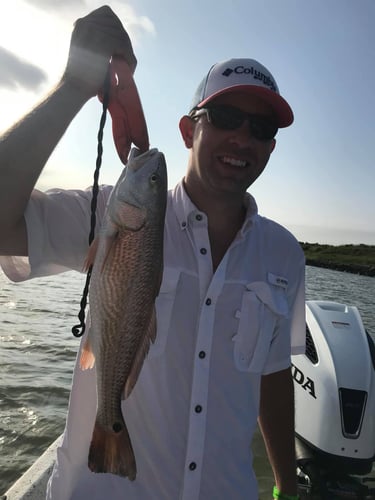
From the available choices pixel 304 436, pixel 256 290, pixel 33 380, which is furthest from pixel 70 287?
pixel 256 290

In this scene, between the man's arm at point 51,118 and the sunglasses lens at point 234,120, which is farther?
the sunglasses lens at point 234,120

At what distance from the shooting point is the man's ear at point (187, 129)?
9.31ft

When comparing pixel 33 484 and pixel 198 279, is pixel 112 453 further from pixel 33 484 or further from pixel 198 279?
pixel 33 484

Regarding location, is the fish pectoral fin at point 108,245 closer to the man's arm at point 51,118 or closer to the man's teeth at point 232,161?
the man's arm at point 51,118

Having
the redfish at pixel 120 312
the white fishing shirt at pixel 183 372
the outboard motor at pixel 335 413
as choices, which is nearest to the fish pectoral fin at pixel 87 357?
the redfish at pixel 120 312

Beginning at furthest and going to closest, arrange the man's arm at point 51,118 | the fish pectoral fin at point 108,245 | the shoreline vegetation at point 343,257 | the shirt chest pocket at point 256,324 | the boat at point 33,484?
the shoreline vegetation at point 343,257 → the boat at point 33,484 → the shirt chest pocket at point 256,324 → the fish pectoral fin at point 108,245 → the man's arm at point 51,118

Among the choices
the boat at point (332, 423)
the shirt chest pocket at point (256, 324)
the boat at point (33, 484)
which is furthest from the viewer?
the boat at point (332, 423)

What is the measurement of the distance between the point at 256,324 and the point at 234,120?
123cm

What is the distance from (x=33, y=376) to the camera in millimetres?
7797

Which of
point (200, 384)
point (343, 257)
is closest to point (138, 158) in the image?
point (200, 384)

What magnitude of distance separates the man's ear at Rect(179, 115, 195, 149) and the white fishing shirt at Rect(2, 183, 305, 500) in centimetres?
51

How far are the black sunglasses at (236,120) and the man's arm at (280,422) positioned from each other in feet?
5.13

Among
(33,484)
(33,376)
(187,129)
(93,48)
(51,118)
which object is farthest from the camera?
(33,376)

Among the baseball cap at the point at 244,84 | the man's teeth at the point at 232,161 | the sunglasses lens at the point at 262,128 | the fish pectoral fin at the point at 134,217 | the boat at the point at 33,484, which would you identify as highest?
the baseball cap at the point at 244,84
